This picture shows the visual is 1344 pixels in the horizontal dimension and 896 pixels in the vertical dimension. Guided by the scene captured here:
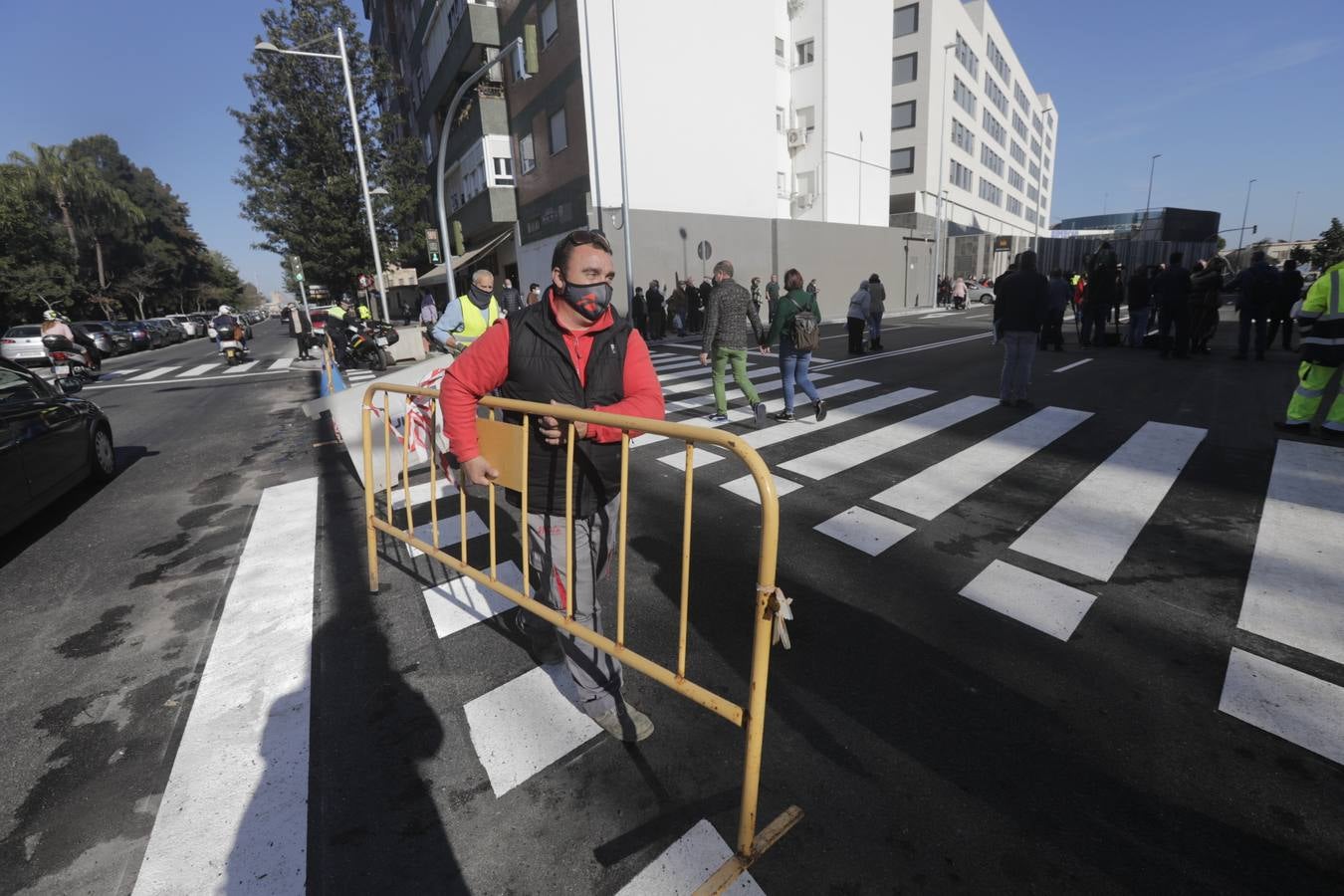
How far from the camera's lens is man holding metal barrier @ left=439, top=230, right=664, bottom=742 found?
8.11 ft

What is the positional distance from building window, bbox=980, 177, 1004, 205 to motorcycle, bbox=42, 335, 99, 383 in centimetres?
5636

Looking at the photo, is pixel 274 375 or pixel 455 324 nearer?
pixel 455 324

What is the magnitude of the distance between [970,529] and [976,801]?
8.64 ft

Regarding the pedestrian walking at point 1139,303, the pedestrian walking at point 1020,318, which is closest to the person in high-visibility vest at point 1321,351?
the pedestrian walking at point 1020,318

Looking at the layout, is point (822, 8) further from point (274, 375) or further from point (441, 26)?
point (274, 375)

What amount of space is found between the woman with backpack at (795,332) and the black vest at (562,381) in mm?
5106

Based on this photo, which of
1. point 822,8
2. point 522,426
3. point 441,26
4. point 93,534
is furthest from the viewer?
point 441,26

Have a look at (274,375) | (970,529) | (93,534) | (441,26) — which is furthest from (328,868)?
(441,26)

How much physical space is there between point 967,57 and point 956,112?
5.35 metres

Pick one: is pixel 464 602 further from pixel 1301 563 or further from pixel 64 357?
pixel 64 357

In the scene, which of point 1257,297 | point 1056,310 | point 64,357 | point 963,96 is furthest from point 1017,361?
point 963,96

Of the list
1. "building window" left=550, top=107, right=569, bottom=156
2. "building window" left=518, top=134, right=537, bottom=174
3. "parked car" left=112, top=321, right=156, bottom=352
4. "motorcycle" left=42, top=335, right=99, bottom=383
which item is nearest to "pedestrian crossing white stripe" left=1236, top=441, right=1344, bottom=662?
"motorcycle" left=42, top=335, right=99, bottom=383

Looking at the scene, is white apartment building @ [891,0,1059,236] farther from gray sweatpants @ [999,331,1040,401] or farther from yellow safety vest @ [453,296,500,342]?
yellow safety vest @ [453,296,500,342]

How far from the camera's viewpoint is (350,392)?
6348 millimetres
